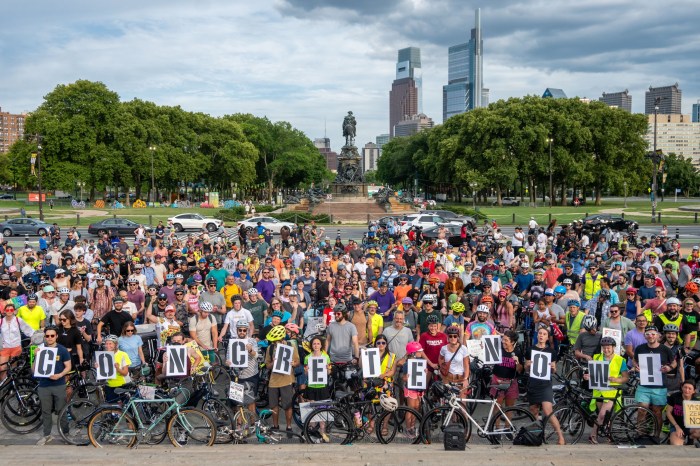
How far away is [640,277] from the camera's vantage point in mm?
14227

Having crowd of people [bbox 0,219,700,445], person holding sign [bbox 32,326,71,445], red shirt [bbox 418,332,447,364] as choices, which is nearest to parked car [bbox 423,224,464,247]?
crowd of people [bbox 0,219,700,445]

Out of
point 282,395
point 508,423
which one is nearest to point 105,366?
point 282,395

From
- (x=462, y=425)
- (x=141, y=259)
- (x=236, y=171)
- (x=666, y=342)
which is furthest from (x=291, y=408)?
(x=236, y=171)

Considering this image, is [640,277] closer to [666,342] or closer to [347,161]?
[666,342]

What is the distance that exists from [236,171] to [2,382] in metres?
82.3

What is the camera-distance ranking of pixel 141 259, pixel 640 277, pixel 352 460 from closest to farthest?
pixel 352 460 → pixel 640 277 → pixel 141 259

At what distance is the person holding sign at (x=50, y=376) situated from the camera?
8500 millimetres

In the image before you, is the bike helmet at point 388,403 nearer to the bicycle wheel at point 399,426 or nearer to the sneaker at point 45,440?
the bicycle wheel at point 399,426

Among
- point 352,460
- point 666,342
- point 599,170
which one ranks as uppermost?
point 599,170

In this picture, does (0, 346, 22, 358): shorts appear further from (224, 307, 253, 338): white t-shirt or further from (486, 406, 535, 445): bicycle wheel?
(486, 406, 535, 445): bicycle wheel

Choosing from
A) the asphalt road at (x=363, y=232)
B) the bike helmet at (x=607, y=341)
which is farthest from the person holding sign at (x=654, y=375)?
the asphalt road at (x=363, y=232)

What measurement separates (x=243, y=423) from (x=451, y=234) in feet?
74.7

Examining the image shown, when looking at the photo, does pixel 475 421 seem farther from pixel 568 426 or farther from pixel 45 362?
pixel 45 362

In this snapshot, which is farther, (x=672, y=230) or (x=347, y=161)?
(x=347, y=161)
